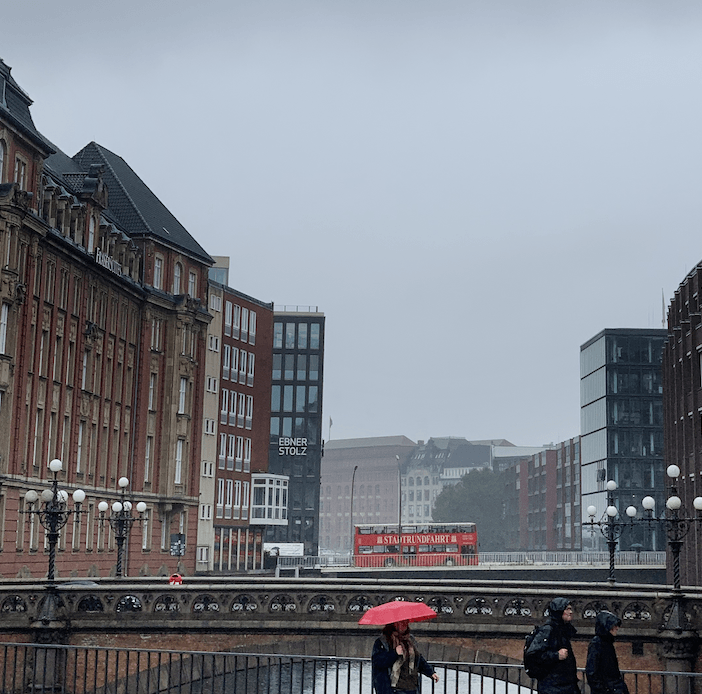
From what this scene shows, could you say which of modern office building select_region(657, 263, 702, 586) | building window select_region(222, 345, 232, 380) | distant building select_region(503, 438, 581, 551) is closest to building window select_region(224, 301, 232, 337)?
building window select_region(222, 345, 232, 380)

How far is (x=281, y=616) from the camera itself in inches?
1337

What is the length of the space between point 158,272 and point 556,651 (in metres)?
63.5

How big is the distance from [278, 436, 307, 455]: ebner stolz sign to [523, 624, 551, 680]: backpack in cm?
10631

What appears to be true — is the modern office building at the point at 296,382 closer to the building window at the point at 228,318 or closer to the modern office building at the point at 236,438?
the modern office building at the point at 236,438

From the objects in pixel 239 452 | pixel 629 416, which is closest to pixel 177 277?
pixel 239 452

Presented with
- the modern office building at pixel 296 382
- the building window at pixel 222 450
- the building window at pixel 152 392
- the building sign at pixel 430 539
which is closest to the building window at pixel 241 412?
the building window at pixel 222 450

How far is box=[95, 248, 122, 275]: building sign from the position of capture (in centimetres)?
6391

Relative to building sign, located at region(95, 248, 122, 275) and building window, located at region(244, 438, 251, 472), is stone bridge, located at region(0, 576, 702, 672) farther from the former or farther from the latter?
building window, located at region(244, 438, 251, 472)

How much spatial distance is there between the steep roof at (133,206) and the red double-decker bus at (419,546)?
2631 centimetres

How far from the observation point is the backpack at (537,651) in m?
13.3

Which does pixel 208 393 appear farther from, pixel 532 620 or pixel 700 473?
pixel 532 620

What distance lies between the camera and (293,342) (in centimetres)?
13438

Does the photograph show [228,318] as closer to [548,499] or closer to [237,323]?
[237,323]

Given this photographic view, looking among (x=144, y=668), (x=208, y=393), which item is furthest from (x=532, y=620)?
(x=208, y=393)
